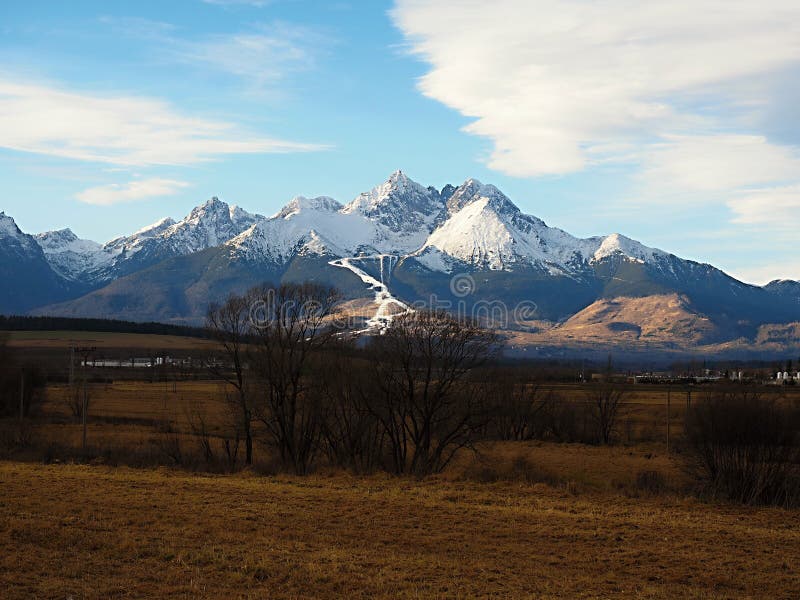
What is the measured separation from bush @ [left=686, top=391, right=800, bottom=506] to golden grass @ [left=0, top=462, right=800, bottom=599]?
2560mm

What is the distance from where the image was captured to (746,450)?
94.1 feet

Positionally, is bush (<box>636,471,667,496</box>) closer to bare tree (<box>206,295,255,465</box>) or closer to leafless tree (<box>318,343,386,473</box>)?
leafless tree (<box>318,343,386,473</box>)

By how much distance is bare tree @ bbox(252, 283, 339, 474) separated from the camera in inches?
1693

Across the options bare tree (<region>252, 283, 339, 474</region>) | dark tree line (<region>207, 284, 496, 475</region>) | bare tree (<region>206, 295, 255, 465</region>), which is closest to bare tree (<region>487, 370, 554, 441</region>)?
dark tree line (<region>207, 284, 496, 475</region>)

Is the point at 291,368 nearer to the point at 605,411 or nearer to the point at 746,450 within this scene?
the point at 746,450

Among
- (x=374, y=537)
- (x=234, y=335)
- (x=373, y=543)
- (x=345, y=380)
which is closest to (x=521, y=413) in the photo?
(x=345, y=380)

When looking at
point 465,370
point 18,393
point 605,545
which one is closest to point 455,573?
point 605,545

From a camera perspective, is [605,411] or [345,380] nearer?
[345,380]

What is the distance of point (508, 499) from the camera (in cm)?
2511

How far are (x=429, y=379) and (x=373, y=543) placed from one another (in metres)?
22.0

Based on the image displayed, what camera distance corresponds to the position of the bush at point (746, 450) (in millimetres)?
26891

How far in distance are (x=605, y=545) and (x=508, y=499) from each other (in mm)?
5852

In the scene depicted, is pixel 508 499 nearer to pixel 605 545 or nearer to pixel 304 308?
pixel 605 545

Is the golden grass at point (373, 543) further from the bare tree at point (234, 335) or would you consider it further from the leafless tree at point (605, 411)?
the leafless tree at point (605, 411)
